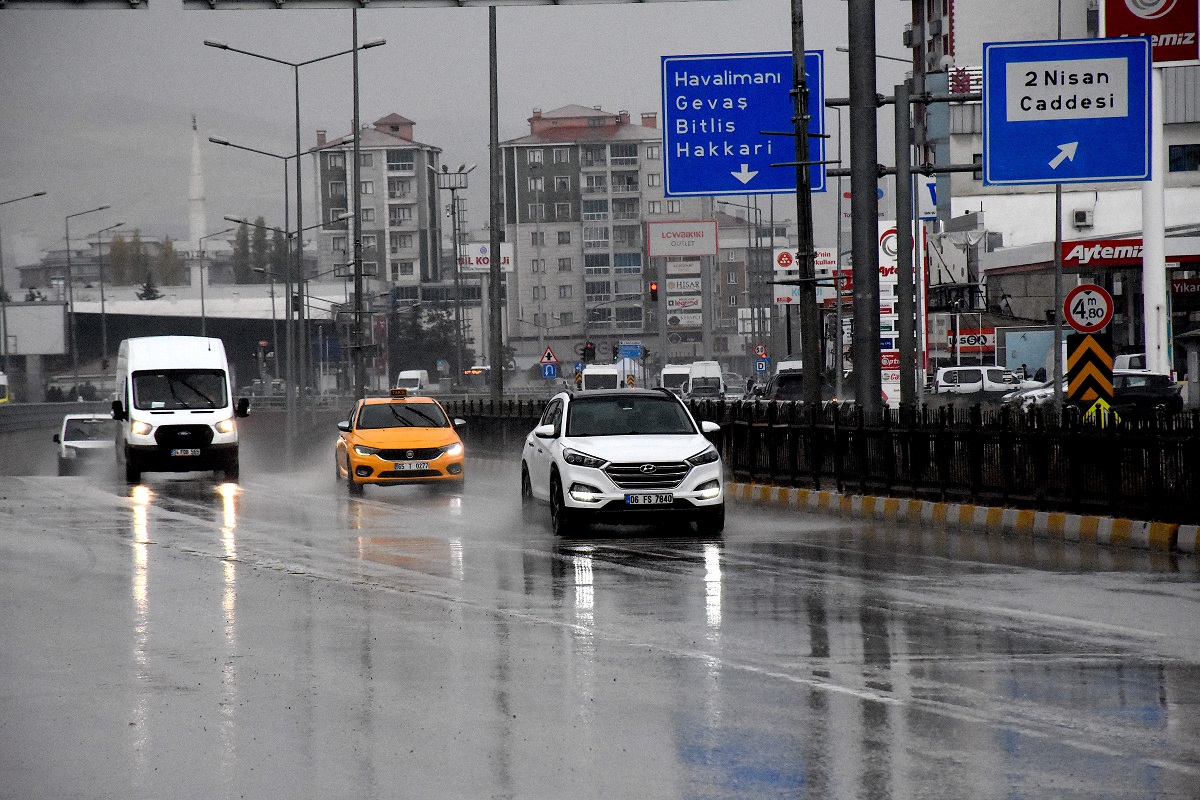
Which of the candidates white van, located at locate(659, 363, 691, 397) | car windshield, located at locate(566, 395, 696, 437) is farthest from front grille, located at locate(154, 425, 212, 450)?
white van, located at locate(659, 363, 691, 397)

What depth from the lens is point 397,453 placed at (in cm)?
2614

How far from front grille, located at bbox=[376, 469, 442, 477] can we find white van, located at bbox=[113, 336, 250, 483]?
4867mm

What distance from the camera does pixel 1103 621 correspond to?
418 inches

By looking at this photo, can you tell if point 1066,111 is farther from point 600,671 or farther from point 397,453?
point 600,671

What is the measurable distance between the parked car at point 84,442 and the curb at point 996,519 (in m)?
19.1

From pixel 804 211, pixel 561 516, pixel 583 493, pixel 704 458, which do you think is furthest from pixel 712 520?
pixel 804 211

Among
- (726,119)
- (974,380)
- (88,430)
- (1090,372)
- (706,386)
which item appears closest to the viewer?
(1090,372)

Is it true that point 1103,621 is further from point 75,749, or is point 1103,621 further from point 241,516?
point 241,516

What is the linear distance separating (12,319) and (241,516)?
280 feet

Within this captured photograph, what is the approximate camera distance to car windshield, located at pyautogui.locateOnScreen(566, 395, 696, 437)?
18.6 metres

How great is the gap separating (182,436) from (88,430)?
11.2 meters

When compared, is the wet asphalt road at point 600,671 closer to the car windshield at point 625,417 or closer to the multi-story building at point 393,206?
the car windshield at point 625,417

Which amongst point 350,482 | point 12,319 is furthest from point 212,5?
point 12,319

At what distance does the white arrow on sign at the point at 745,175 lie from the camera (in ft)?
84.3
